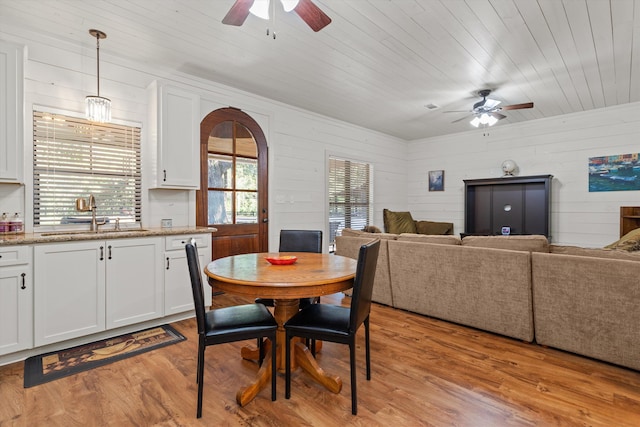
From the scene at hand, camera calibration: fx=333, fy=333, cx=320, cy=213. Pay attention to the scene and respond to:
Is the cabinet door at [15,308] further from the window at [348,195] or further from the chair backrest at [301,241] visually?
the window at [348,195]

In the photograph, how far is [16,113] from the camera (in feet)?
8.30

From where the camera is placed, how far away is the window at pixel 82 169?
2.90m

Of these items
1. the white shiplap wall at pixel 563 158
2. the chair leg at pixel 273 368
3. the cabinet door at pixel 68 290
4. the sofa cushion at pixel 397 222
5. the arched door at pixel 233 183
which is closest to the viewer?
the chair leg at pixel 273 368

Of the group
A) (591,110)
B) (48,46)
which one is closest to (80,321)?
(48,46)

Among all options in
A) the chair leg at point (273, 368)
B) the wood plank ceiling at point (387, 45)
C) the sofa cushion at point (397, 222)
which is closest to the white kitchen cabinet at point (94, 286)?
the chair leg at point (273, 368)

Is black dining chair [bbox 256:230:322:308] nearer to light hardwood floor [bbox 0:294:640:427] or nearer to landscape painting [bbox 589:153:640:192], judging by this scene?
light hardwood floor [bbox 0:294:640:427]

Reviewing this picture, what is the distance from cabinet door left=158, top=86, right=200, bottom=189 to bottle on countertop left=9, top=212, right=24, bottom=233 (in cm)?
111

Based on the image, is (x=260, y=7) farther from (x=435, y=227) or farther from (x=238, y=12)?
(x=435, y=227)

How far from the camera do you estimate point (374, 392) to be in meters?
2.00

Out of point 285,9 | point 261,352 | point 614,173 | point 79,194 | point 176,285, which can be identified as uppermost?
point 285,9

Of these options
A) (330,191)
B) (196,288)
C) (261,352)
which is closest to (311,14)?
(196,288)

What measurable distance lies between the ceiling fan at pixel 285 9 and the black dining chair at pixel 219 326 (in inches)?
55.5

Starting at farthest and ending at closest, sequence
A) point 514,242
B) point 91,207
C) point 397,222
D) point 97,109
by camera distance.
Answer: point 397,222 → point 91,207 → point 97,109 → point 514,242

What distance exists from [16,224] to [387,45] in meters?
3.50
